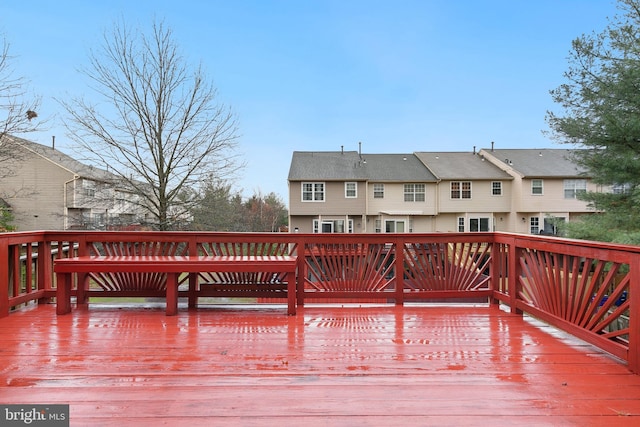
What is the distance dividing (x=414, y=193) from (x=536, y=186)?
6957 mm

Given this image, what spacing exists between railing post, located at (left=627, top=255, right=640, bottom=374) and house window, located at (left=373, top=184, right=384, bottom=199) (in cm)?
1912

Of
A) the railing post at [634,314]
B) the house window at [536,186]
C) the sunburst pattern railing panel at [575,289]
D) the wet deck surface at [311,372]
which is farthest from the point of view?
the house window at [536,186]

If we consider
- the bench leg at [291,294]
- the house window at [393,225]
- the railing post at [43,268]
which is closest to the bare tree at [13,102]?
the railing post at [43,268]

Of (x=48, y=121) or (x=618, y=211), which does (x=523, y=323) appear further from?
(x=48, y=121)

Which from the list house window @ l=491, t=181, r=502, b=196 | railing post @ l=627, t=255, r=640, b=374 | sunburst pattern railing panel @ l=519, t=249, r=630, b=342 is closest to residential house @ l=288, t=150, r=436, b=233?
house window @ l=491, t=181, r=502, b=196

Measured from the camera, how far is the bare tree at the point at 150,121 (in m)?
10.0

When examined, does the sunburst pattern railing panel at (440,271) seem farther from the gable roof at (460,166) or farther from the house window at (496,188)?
the house window at (496,188)

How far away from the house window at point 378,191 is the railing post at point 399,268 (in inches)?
683

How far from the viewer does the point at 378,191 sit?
2150 cm

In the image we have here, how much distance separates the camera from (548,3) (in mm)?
9711

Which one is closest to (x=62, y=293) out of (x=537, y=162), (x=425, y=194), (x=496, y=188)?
(x=425, y=194)

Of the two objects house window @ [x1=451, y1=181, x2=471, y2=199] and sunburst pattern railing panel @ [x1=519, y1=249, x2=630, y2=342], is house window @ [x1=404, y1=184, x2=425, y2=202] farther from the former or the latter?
sunburst pattern railing panel @ [x1=519, y1=249, x2=630, y2=342]

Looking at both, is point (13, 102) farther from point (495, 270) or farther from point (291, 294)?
point (495, 270)

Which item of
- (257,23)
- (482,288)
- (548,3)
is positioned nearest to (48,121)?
(257,23)
